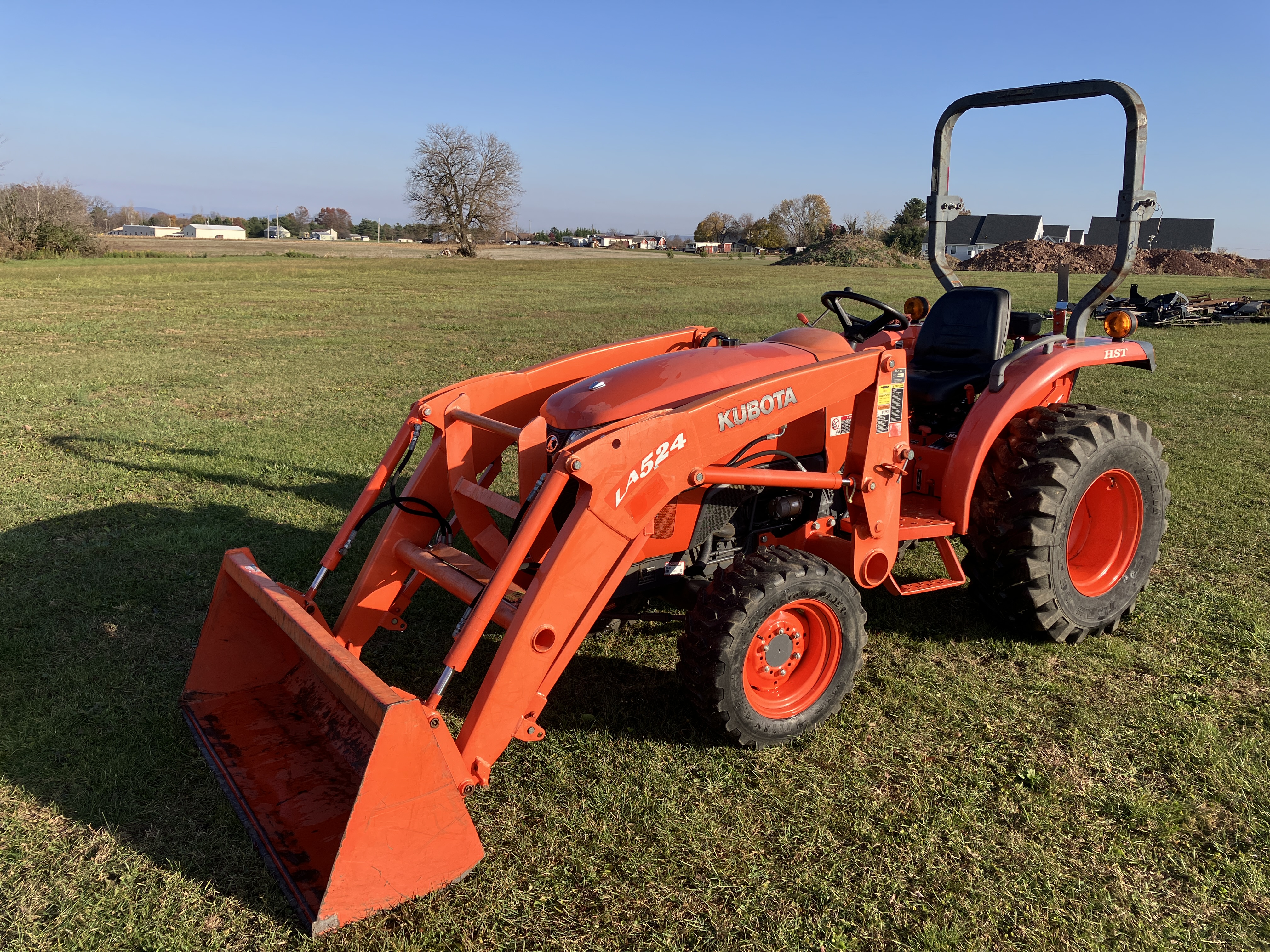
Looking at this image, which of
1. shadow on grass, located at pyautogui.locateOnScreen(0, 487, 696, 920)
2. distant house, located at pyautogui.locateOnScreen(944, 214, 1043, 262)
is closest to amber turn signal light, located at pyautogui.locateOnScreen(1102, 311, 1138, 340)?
shadow on grass, located at pyautogui.locateOnScreen(0, 487, 696, 920)

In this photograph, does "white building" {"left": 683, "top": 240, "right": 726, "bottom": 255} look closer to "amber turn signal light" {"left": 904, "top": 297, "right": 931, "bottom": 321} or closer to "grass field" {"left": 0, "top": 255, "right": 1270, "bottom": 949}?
"amber turn signal light" {"left": 904, "top": 297, "right": 931, "bottom": 321}

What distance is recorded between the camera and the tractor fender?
162 inches

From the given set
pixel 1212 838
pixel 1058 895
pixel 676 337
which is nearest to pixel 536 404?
pixel 676 337

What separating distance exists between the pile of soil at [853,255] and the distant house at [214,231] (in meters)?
69.1

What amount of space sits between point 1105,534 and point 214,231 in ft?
389

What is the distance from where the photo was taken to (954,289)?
16.1 ft

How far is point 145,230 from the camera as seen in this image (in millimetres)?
119438

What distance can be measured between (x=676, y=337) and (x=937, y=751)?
2.49m

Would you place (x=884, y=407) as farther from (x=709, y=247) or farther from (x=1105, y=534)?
(x=709, y=247)

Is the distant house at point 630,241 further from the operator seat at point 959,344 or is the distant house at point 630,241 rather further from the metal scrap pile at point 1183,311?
the operator seat at point 959,344

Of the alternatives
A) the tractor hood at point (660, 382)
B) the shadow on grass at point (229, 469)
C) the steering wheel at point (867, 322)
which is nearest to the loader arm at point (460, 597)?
the tractor hood at point (660, 382)

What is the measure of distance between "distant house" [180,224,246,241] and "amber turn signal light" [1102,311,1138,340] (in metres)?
104

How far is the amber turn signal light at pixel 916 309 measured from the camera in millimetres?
5672

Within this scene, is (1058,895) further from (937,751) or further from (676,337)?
(676,337)
